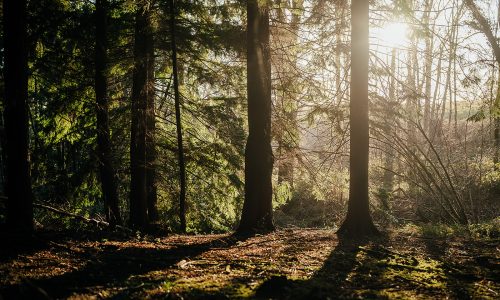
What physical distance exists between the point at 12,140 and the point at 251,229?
5458 millimetres

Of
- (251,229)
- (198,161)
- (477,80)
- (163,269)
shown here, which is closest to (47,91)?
(198,161)

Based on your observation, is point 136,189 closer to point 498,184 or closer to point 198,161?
point 198,161

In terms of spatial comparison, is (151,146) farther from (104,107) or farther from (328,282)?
(328,282)

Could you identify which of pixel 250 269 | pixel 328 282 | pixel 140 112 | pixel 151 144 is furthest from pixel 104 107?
pixel 328 282

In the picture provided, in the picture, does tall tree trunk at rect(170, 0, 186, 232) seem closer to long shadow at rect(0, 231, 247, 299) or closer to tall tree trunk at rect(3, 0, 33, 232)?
long shadow at rect(0, 231, 247, 299)

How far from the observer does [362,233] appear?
8.03 m

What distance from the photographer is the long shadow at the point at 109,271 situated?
3.87 metres

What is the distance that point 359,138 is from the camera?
8.21 meters

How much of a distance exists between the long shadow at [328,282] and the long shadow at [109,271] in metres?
1.46

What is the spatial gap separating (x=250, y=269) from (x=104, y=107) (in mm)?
6776

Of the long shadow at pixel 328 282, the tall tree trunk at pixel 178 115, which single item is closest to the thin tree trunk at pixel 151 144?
the tall tree trunk at pixel 178 115

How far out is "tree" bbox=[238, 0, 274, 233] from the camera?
9352mm

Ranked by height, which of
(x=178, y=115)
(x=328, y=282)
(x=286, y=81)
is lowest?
(x=328, y=282)

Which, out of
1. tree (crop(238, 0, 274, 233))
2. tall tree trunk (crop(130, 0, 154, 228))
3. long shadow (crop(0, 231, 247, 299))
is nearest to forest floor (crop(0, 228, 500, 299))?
long shadow (crop(0, 231, 247, 299))
